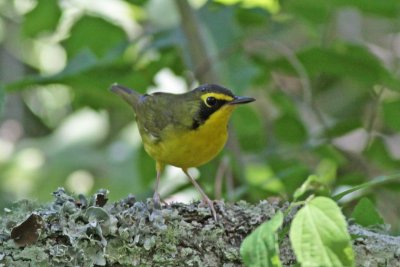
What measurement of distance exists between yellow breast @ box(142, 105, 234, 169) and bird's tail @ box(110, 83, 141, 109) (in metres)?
0.78

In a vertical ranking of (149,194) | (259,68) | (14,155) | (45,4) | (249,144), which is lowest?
(14,155)

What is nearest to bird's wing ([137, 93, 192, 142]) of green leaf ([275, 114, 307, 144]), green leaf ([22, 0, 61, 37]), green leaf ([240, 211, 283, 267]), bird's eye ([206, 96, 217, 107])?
bird's eye ([206, 96, 217, 107])

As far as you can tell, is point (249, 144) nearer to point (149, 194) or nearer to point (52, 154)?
point (149, 194)

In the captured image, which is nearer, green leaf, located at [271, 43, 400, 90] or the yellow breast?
the yellow breast

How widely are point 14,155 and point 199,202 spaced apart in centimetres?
400

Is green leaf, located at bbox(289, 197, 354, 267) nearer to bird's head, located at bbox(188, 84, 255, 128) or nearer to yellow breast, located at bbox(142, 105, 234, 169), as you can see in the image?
yellow breast, located at bbox(142, 105, 234, 169)

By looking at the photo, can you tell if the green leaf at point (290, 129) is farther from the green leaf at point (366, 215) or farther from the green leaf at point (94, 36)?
the green leaf at point (366, 215)

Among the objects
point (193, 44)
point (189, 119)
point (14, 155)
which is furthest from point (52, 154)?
point (189, 119)

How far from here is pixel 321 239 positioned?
1.91m

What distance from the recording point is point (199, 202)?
2.94m

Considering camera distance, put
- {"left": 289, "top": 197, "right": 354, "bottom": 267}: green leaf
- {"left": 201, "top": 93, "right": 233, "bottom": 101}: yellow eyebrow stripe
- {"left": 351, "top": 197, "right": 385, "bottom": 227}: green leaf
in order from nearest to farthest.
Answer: {"left": 289, "top": 197, "right": 354, "bottom": 267}: green leaf < {"left": 351, "top": 197, "right": 385, "bottom": 227}: green leaf < {"left": 201, "top": 93, "right": 233, "bottom": 101}: yellow eyebrow stripe

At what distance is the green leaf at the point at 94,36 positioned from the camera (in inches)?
202

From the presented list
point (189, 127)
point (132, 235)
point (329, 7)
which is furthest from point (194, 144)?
point (329, 7)

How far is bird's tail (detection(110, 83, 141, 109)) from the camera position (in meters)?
4.74
